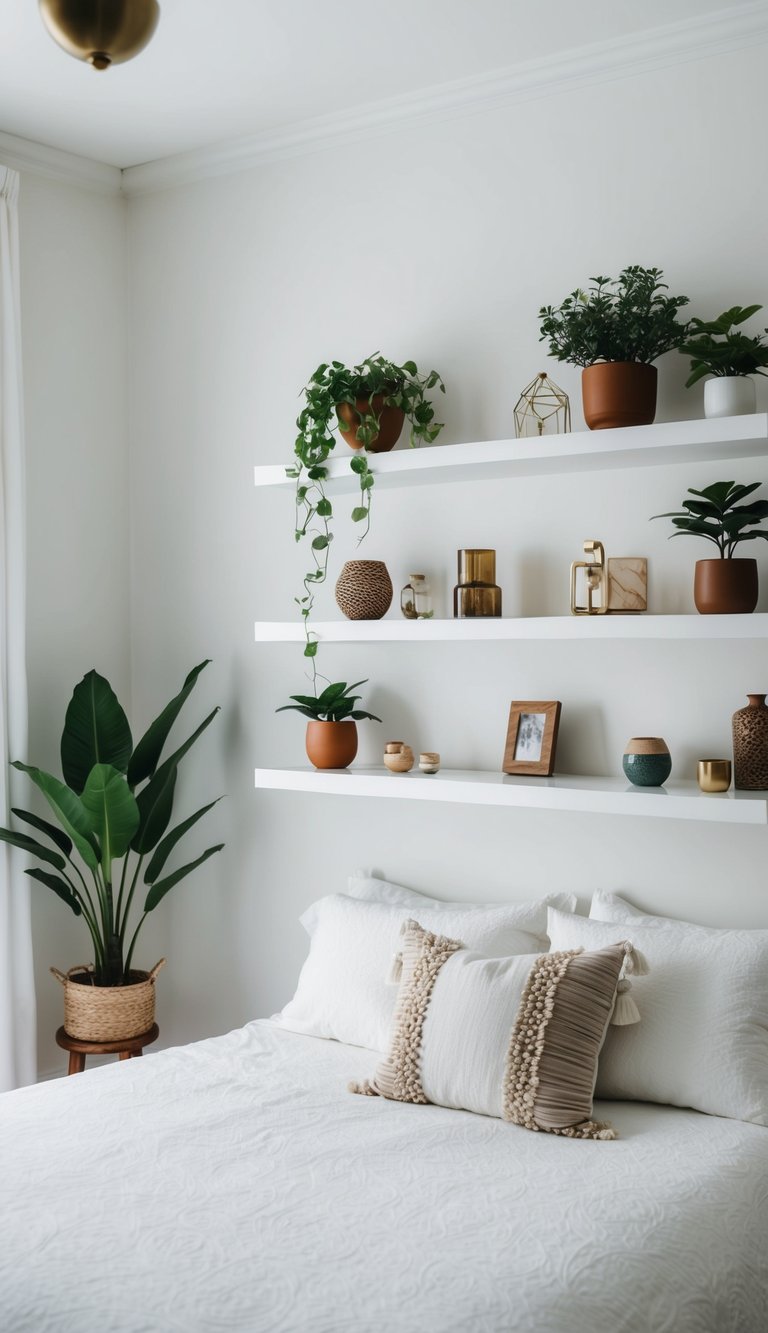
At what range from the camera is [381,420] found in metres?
3.22

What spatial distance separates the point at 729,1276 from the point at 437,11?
2.65 m

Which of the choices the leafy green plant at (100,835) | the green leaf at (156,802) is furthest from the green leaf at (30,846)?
the green leaf at (156,802)

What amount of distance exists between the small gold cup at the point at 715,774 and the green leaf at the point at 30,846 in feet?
5.89

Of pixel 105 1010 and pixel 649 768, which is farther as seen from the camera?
pixel 105 1010

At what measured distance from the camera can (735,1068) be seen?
2.46 m

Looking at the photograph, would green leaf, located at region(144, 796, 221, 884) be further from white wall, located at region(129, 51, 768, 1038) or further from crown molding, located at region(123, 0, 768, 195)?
crown molding, located at region(123, 0, 768, 195)

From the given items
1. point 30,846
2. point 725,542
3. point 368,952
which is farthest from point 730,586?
point 30,846

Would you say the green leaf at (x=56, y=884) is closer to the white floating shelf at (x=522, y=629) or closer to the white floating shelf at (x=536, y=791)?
the white floating shelf at (x=536, y=791)

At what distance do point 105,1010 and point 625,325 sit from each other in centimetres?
227

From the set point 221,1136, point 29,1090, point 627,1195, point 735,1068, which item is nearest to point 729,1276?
point 627,1195

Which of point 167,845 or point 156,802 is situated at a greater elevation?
point 156,802

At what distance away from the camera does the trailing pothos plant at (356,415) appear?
3195 millimetres

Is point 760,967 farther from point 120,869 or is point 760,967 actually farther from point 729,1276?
point 120,869

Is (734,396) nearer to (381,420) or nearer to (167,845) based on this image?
(381,420)
